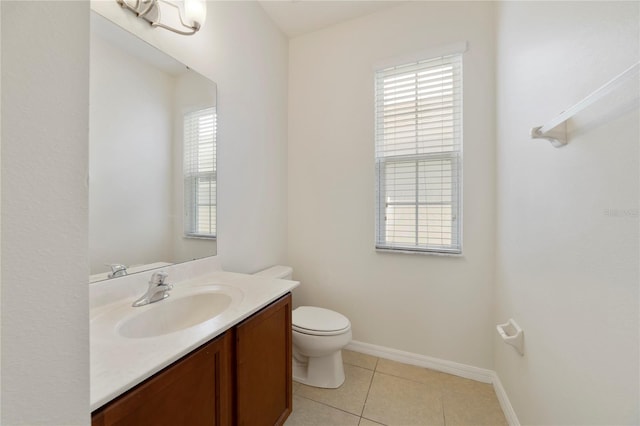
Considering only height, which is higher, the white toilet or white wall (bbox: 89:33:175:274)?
white wall (bbox: 89:33:175:274)

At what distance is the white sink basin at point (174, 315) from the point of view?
953mm

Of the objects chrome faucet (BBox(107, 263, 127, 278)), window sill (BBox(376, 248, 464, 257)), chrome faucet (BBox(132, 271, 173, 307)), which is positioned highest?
chrome faucet (BBox(107, 263, 127, 278))

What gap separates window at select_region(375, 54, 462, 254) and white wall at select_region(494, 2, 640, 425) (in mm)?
425

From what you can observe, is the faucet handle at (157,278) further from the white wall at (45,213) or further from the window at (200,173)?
the white wall at (45,213)

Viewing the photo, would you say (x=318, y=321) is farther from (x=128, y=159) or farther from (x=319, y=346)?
(x=128, y=159)

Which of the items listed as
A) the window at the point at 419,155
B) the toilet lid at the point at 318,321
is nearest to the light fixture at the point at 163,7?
the window at the point at 419,155

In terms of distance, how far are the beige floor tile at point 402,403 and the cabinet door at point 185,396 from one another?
3.23 ft

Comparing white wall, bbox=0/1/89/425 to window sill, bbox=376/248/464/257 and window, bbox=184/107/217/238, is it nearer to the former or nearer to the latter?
window, bbox=184/107/217/238

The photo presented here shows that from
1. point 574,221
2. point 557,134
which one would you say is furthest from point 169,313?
point 557,134

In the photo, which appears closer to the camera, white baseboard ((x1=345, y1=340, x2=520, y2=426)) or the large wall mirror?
the large wall mirror

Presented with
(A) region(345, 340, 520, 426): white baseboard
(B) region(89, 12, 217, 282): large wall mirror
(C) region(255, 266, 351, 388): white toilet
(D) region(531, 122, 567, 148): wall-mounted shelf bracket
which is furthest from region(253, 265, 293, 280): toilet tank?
(D) region(531, 122, 567, 148): wall-mounted shelf bracket

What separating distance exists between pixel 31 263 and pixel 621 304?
1288mm

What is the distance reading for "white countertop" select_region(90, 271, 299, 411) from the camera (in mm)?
582

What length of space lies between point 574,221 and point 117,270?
1805 mm
